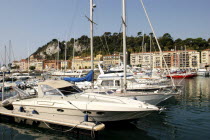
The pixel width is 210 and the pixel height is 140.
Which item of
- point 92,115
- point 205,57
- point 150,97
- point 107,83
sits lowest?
point 92,115

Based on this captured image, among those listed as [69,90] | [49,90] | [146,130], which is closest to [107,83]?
[69,90]

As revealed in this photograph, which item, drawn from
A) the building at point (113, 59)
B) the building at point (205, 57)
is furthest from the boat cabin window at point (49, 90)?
the building at point (205, 57)

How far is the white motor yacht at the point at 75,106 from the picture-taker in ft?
31.5

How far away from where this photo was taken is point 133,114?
32.0ft

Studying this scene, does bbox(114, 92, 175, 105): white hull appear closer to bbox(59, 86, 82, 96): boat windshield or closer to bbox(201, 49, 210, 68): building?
bbox(59, 86, 82, 96): boat windshield

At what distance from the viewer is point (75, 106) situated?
982 cm

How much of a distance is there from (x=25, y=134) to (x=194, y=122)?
982 centimetres

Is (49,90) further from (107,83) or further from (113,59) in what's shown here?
(113,59)

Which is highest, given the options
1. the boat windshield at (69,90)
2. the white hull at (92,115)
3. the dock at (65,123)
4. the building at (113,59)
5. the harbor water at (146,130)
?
the building at (113,59)

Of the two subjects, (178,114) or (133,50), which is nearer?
(178,114)

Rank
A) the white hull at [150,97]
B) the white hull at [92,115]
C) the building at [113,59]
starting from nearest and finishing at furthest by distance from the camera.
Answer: the white hull at [92,115], the white hull at [150,97], the building at [113,59]

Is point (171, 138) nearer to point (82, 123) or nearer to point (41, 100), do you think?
point (82, 123)

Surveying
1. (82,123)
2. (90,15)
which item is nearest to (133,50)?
(90,15)

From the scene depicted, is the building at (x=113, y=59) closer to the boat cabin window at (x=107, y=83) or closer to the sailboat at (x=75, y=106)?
the boat cabin window at (x=107, y=83)
